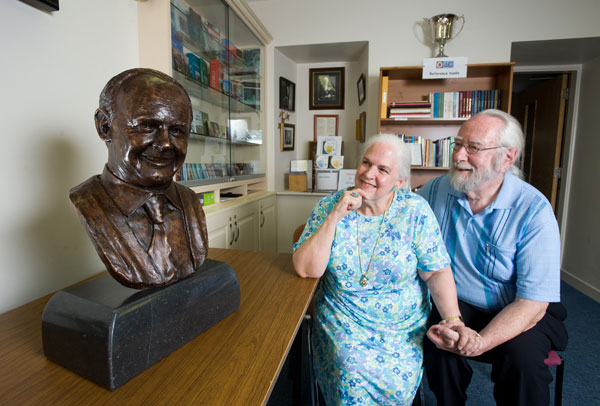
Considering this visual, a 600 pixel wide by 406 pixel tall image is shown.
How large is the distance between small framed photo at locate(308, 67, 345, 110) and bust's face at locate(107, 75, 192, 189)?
3142mm

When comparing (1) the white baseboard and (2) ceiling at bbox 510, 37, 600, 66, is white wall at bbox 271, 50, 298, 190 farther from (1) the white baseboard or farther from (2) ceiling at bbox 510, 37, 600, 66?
(1) the white baseboard

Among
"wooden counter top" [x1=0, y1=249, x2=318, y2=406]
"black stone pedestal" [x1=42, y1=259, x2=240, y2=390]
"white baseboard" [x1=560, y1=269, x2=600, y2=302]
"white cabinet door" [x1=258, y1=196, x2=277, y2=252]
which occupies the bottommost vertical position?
"white baseboard" [x1=560, y1=269, x2=600, y2=302]

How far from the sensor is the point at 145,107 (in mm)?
703

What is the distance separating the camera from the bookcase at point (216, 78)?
153 centimetres

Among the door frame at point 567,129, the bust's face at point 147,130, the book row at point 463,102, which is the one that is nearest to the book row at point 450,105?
the book row at point 463,102

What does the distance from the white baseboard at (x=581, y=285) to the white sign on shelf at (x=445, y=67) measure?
229 cm

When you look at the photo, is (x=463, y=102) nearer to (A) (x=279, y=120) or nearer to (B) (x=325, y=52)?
(B) (x=325, y=52)

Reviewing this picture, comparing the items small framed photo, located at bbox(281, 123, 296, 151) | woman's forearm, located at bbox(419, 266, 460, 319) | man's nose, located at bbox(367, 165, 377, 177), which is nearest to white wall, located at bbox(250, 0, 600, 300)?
small framed photo, located at bbox(281, 123, 296, 151)

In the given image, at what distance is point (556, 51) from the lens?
120 inches

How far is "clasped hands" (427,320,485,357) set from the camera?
108 cm

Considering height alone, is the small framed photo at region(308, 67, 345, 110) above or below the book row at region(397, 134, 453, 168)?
above

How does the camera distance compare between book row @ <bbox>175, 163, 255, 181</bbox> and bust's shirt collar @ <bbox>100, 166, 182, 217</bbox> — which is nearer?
bust's shirt collar @ <bbox>100, 166, 182, 217</bbox>

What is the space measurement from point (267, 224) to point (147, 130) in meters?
2.37

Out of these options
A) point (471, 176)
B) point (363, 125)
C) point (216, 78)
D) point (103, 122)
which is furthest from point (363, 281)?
point (363, 125)
